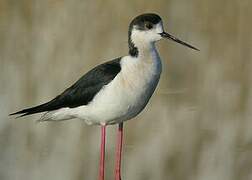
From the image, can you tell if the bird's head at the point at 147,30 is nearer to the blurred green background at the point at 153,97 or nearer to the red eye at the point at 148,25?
the red eye at the point at 148,25

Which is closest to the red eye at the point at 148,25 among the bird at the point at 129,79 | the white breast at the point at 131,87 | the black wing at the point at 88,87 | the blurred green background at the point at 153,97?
the bird at the point at 129,79

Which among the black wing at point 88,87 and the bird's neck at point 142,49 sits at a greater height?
the bird's neck at point 142,49

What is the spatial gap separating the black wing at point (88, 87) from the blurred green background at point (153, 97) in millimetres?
1259

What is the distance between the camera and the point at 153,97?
618cm

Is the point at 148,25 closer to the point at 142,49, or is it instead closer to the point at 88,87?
the point at 142,49

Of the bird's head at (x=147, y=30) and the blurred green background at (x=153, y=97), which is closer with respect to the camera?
the bird's head at (x=147, y=30)

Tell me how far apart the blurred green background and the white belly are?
136cm

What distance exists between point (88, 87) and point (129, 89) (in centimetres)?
23

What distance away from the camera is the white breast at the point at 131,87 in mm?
4719

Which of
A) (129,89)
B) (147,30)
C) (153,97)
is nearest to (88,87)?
(129,89)

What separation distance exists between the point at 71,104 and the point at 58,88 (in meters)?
1.35

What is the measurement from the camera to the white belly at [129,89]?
4.72 m

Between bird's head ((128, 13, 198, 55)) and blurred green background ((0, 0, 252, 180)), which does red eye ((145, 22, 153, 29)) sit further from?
blurred green background ((0, 0, 252, 180))

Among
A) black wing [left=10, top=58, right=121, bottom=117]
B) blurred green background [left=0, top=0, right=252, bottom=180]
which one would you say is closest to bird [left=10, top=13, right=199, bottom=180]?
black wing [left=10, top=58, right=121, bottom=117]
